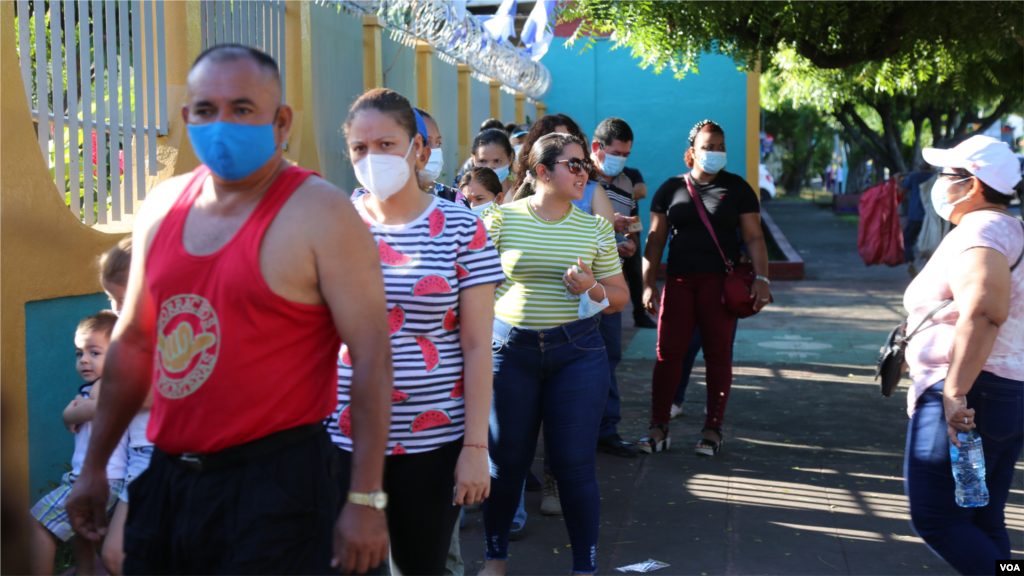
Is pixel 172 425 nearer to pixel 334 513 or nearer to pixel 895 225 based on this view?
pixel 334 513

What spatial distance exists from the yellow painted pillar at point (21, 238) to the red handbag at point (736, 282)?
343cm

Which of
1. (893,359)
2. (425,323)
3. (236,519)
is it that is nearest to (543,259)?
(425,323)

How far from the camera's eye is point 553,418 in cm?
348

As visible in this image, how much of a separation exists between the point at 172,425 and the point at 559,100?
14.5 metres

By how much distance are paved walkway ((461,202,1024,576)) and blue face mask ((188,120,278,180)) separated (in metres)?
2.49

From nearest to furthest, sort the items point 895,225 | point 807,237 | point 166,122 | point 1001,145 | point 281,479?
point 281,479 → point 1001,145 → point 166,122 → point 895,225 → point 807,237

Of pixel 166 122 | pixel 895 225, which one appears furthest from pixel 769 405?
pixel 895 225

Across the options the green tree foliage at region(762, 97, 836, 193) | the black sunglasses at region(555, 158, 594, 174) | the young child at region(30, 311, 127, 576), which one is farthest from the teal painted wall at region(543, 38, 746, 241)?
the green tree foliage at region(762, 97, 836, 193)

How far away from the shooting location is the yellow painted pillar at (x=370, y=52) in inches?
309

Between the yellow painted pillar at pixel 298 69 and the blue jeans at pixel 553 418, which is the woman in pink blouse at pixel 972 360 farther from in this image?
the yellow painted pillar at pixel 298 69

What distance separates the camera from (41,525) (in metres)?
3.43

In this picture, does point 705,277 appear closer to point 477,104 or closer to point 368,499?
point 368,499

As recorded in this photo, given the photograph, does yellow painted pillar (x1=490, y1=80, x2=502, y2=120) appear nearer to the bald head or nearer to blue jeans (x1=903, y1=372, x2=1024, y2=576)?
blue jeans (x1=903, y1=372, x2=1024, y2=576)

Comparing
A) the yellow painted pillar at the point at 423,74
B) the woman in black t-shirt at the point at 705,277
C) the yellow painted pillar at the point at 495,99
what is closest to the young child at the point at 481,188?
the woman in black t-shirt at the point at 705,277
